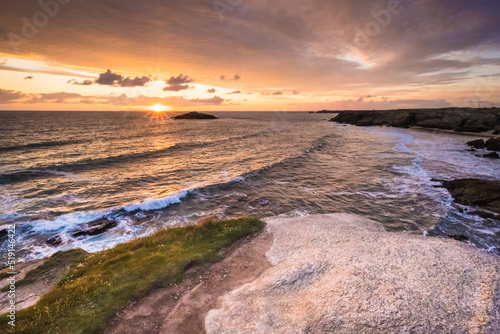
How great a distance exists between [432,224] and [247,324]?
20.1 metres

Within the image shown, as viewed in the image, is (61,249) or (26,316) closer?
(26,316)

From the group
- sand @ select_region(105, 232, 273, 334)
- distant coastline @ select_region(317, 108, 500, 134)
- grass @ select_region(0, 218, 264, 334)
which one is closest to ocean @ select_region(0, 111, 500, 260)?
grass @ select_region(0, 218, 264, 334)

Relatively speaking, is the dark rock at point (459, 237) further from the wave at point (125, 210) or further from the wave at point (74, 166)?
the wave at point (74, 166)

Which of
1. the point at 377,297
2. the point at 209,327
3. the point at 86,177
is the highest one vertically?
the point at 377,297

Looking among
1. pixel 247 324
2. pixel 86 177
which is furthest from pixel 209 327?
pixel 86 177

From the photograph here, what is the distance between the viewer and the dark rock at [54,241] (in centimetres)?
1950

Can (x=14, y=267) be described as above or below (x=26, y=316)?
below

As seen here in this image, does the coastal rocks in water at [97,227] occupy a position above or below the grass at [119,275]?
below

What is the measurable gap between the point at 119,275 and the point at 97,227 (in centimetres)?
1041

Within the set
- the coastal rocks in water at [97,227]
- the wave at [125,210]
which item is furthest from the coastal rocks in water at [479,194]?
the coastal rocks in water at [97,227]

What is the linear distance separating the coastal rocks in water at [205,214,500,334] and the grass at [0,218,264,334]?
4275mm

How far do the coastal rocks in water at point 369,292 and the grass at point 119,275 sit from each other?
4.27 metres

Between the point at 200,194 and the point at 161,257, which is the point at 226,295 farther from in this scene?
the point at 200,194

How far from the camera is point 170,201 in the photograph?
2769cm
